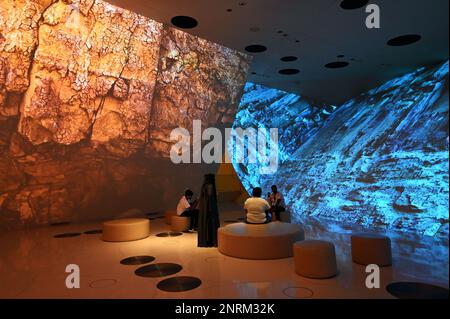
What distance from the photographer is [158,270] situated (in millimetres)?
3834

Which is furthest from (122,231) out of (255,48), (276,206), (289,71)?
(289,71)

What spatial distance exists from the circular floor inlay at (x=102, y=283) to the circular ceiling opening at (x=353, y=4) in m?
6.63

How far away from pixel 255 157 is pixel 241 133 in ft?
3.87

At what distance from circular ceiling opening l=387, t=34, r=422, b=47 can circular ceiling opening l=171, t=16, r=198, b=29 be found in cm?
533

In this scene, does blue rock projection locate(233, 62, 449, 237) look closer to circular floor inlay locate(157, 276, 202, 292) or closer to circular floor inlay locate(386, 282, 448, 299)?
circular floor inlay locate(386, 282, 448, 299)

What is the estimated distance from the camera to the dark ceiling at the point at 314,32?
6.38 m

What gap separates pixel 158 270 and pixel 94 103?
4.53 metres

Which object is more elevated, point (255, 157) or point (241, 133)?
point (241, 133)

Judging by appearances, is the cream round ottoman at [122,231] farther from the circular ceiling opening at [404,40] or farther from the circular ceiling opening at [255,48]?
the circular ceiling opening at [404,40]

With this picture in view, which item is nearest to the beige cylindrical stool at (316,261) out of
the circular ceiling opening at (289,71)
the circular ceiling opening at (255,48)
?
the circular ceiling opening at (255,48)

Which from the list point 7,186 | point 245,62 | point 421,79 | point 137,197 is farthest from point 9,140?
point 421,79

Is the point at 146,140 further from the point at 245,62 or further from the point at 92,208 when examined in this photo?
the point at 245,62

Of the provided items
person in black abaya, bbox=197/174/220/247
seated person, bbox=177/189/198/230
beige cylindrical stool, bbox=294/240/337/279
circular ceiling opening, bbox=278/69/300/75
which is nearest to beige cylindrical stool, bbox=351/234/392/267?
beige cylindrical stool, bbox=294/240/337/279

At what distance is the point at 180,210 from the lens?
6371 mm
